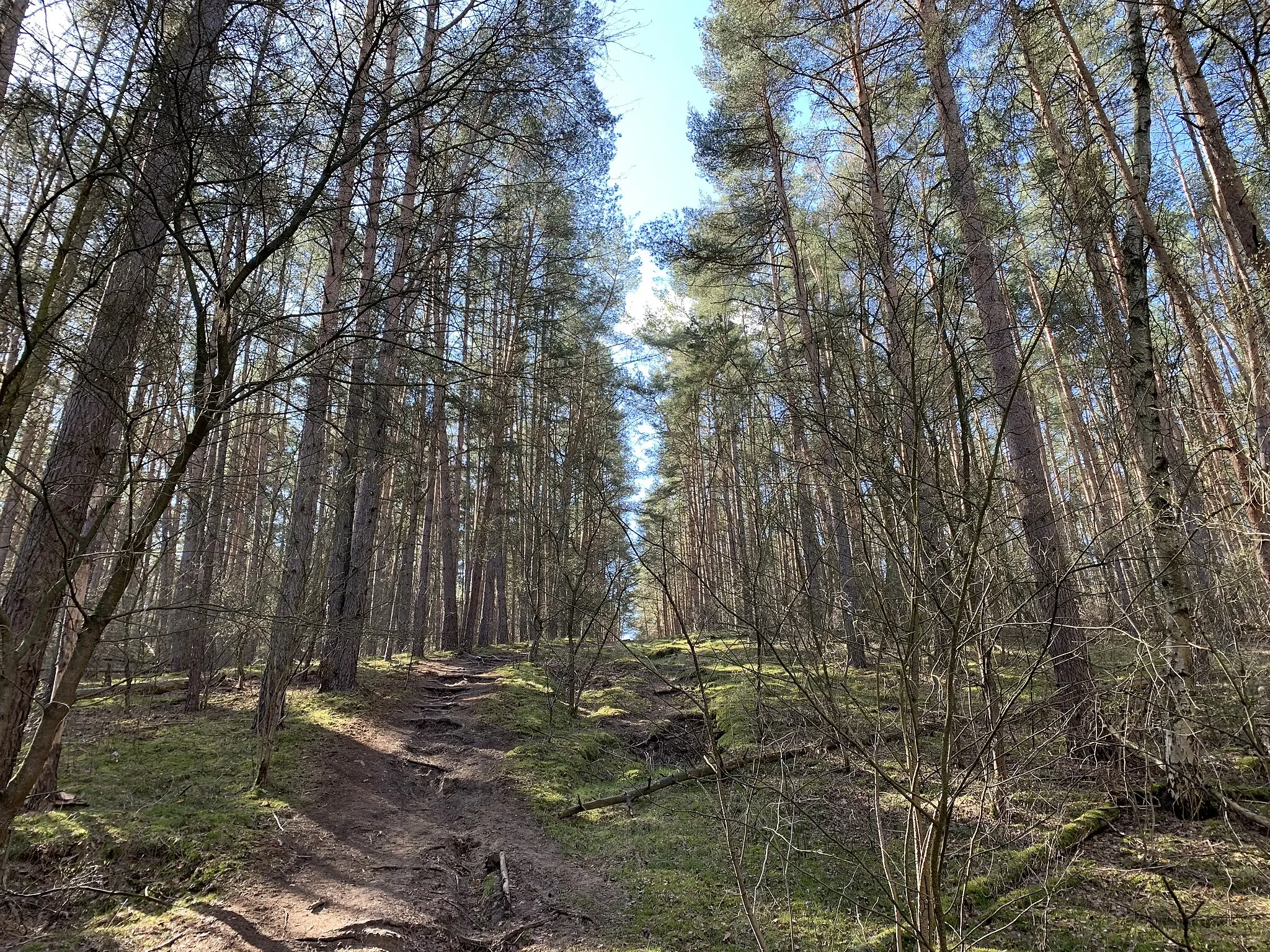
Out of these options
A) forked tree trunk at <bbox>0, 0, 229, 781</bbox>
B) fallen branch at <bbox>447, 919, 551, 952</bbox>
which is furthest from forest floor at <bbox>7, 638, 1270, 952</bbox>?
forked tree trunk at <bbox>0, 0, 229, 781</bbox>

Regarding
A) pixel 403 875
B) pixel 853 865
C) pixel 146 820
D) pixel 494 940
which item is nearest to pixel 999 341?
pixel 853 865

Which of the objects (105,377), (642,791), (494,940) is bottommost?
(494,940)

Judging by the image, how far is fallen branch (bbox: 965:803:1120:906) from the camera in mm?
3426

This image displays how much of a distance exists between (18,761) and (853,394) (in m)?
5.54

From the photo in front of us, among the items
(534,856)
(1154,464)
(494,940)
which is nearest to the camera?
(494,940)

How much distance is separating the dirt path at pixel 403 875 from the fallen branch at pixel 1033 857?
89.5 inches

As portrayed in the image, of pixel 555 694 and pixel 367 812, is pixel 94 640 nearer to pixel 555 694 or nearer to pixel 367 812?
pixel 367 812

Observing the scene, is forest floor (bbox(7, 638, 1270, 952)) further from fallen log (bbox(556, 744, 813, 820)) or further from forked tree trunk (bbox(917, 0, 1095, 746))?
forked tree trunk (bbox(917, 0, 1095, 746))

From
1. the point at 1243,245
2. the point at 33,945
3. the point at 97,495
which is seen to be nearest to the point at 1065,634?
the point at 1243,245

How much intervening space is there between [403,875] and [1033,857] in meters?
4.07

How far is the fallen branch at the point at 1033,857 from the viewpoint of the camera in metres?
3.43

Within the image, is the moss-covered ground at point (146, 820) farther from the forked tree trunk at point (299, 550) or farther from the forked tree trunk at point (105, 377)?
the forked tree trunk at point (105, 377)

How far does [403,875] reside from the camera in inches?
164

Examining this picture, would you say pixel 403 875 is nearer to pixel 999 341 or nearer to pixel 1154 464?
pixel 1154 464
